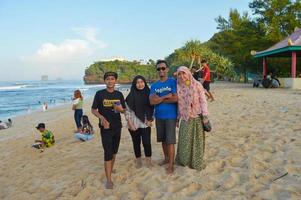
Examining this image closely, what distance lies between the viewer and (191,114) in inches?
169

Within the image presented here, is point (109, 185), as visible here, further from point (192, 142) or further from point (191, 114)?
point (191, 114)

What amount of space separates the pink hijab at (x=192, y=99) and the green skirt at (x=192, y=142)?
103 mm

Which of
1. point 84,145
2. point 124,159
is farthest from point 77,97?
point 124,159

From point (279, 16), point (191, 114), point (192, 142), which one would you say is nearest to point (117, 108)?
point (191, 114)

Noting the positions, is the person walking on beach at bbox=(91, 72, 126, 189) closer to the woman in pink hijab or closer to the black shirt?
the black shirt

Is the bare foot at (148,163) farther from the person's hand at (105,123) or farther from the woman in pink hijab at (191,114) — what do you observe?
the person's hand at (105,123)

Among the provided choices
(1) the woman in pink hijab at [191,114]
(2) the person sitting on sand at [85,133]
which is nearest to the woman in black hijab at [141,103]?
(1) the woman in pink hijab at [191,114]

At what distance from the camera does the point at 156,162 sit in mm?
5016

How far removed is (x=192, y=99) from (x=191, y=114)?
21 centimetres

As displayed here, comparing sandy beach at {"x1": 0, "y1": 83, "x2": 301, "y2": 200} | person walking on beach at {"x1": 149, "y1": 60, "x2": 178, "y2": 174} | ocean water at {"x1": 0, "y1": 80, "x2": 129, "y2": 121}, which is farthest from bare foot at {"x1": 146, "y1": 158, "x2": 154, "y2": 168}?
ocean water at {"x1": 0, "y1": 80, "x2": 129, "y2": 121}

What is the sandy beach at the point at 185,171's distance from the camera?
3.78 m

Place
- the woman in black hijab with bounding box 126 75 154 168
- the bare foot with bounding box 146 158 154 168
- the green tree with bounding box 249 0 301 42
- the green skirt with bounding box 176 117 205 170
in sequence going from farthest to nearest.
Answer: the green tree with bounding box 249 0 301 42
the bare foot with bounding box 146 158 154 168
the woman in black hijab with bounding box 126 75 154 168
the green skirt with bounding box 176 117 205 170

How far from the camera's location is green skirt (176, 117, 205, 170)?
432 cm

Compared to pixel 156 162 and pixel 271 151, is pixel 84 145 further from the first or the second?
pixel 271 151
